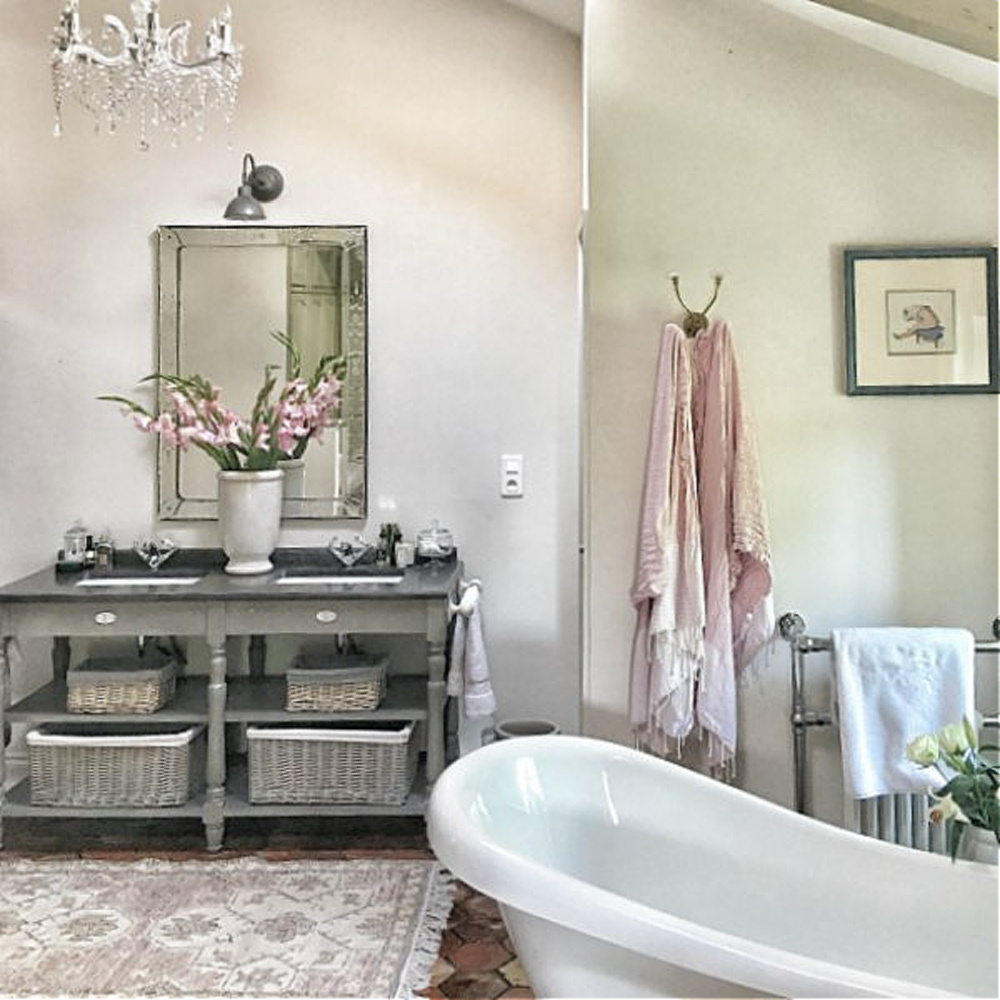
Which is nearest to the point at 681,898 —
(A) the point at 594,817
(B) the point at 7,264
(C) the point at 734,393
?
(A) the point at 594,817

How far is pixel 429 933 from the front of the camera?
2576 mm

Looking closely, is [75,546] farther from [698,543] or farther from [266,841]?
[698,543]

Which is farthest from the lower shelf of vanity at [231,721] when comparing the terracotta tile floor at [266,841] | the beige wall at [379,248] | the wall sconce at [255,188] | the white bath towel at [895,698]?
the wall sconce at [255,188]

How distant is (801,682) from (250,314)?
2.19 m

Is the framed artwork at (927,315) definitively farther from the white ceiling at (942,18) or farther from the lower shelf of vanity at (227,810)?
the lower shelf of vanity at (227,810)

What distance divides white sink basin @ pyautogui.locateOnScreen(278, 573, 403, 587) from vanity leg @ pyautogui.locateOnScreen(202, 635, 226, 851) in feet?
0.94

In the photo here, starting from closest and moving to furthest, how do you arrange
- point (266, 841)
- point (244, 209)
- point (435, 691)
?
point (435, 691) < point (266, 841) < point (244, 209)

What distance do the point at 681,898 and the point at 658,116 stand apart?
1931mm

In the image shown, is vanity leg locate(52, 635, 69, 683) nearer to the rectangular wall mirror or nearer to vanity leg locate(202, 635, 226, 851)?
the rectangular wall mirror

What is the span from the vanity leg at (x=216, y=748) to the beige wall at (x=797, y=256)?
4.36ft

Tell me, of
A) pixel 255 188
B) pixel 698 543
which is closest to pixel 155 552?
pixel 255 188

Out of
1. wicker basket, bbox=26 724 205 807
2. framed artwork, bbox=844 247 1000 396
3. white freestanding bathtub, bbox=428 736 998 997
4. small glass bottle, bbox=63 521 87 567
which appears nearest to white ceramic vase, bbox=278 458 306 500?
small glass bottle, bbox=63 521 87 567

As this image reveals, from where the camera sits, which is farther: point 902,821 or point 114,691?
point 114,691

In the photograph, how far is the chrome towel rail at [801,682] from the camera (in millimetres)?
2607
